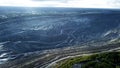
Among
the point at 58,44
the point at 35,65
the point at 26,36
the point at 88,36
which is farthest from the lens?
the point at 88,36

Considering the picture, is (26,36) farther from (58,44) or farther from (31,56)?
(31,56)

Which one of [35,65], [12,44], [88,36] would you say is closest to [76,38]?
[88,36]

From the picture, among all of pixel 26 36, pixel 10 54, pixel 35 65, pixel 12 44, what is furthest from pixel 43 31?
pixel 35 65

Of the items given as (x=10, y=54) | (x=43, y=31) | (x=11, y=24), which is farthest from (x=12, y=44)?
(x=11, y=24)

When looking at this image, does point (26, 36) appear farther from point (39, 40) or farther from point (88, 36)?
point (88, 36)

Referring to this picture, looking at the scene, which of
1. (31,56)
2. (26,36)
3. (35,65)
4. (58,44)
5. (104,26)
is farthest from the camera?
(104,26)

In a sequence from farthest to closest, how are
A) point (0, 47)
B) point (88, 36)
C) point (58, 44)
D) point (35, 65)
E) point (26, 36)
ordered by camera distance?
point (88, 36) < point (26, 36) < point (58, 44) < point (0, 47) < point (35, 65)

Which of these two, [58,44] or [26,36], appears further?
[26,36]

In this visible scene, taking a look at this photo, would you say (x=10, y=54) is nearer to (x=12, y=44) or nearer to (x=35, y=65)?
(x=12, y=44)

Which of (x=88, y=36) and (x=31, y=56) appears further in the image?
(x=88, y=36)
